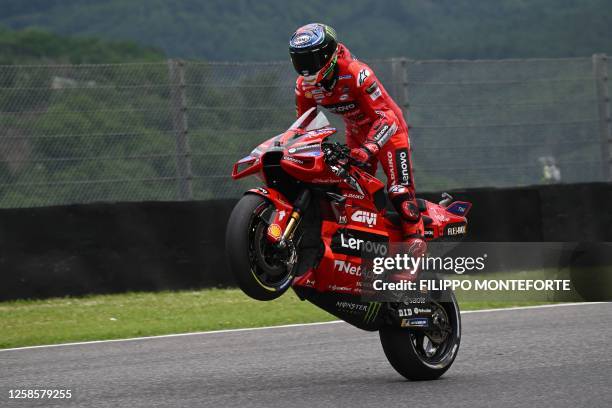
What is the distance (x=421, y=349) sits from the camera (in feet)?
24.5

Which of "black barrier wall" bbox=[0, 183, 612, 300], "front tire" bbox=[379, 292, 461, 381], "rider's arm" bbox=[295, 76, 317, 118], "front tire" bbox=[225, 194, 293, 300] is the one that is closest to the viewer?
"front tire" bbox=[225, 194, 293, 300]

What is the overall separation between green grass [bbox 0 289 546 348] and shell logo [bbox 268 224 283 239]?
3.93 metres

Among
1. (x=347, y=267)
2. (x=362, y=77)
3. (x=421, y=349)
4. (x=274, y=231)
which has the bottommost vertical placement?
(x=421, y=349)

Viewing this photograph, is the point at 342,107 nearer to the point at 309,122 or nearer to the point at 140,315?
the point at 309,122

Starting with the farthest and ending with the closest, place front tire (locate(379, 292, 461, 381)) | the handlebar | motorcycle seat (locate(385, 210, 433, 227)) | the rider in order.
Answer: motorcycle seat (locate(385, 210, 433, 227)) → front tire (locate(379, 292, 461, 381)) → the rider → the handlebar

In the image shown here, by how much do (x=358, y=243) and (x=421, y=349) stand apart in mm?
941

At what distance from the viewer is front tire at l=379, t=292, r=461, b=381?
7.21 metres

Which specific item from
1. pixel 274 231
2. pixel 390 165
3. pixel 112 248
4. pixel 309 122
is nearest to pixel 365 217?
pixel 390 165

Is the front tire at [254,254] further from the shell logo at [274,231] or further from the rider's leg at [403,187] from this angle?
the rider's leg at [403,187]

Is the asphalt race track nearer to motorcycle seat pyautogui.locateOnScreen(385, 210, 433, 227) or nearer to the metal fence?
motorcycle seat pyautogui.locateOnScreen(385, 210, 433, 227)

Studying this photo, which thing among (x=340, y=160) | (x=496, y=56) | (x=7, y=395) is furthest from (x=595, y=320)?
(x=496, y=56)

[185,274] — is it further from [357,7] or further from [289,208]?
[357,7]

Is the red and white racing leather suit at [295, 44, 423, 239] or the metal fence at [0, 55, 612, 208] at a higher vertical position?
the red and white racing leather suit at [295, 44, 423, 239]

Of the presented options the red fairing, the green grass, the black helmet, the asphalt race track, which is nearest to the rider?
the black helmet
